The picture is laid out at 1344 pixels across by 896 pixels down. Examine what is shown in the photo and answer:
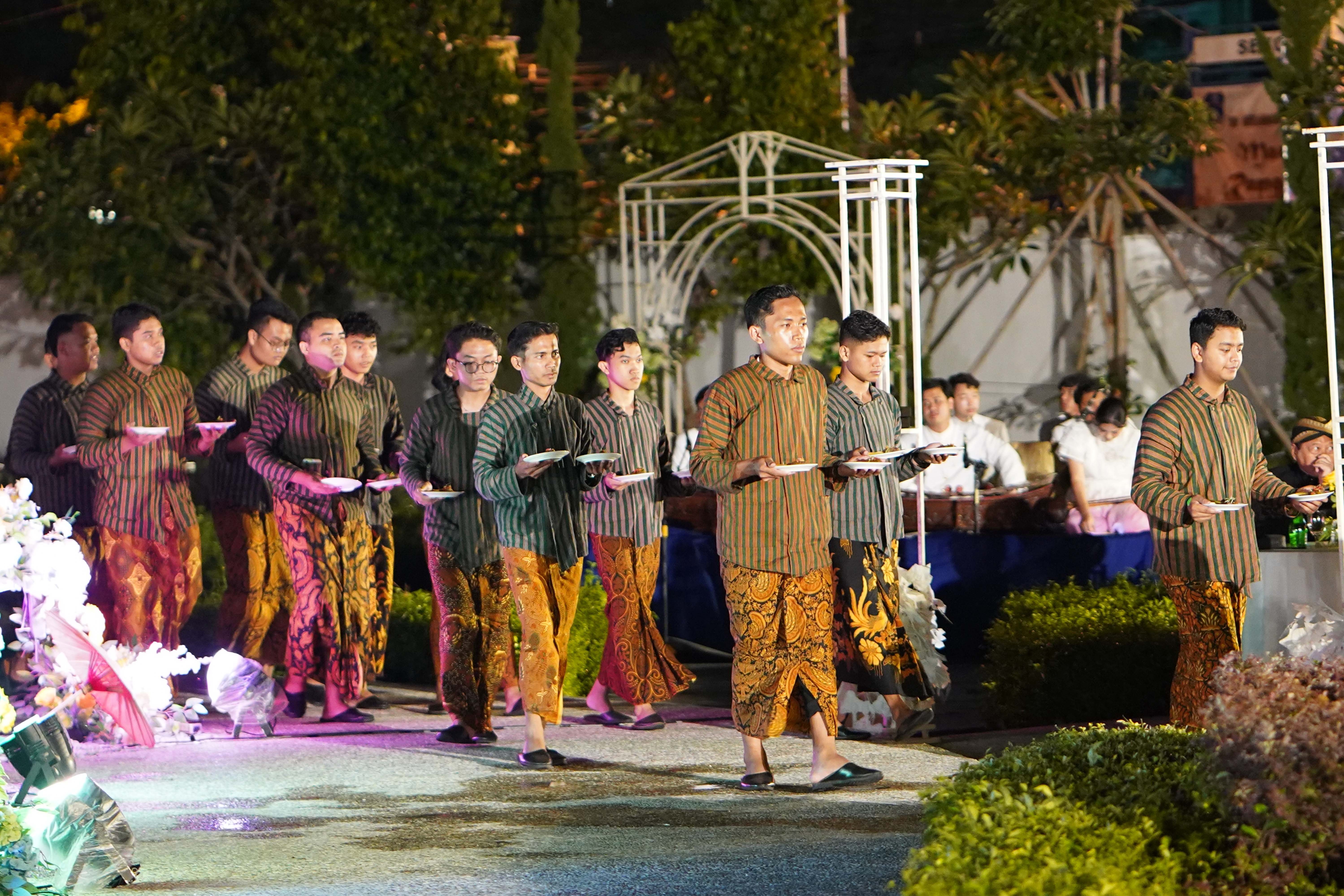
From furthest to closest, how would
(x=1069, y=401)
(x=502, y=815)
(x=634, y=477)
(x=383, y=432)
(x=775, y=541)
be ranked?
1. (x=1069, y=401)
2. (x=383, y=432)
3. (x=634, y=477)
4. (x=775, y=541)
5. (x=502, y=815)

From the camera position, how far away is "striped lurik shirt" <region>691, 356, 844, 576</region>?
6.96 m

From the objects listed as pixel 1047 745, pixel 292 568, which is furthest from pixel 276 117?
pixel 1047 745

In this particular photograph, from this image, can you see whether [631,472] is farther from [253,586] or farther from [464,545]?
[253,586]

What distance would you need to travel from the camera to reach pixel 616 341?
8586 mm

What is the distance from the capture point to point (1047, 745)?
509cm

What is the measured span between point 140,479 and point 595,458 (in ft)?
8.73

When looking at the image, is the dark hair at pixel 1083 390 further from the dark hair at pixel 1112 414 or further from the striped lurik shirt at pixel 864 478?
the striped lurik shirt at pixel 864 478

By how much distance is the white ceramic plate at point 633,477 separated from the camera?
26.8ft

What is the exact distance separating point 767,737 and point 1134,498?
5.35 feet

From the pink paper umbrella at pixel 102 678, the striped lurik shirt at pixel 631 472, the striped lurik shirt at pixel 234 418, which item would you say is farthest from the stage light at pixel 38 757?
the striped lurik shirt at pixel 234 418

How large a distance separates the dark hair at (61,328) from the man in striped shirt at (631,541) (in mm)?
3011

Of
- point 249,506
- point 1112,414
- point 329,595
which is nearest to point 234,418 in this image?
point 249,506

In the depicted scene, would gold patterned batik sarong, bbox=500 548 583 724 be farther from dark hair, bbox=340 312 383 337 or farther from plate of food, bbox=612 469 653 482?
dark hair, bbox=340 312 383 337

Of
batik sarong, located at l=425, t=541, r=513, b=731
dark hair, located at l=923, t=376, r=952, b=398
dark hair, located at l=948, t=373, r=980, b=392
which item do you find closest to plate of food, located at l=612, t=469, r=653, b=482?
batik sarong, located at l=425, t=541, r=513, b=731
